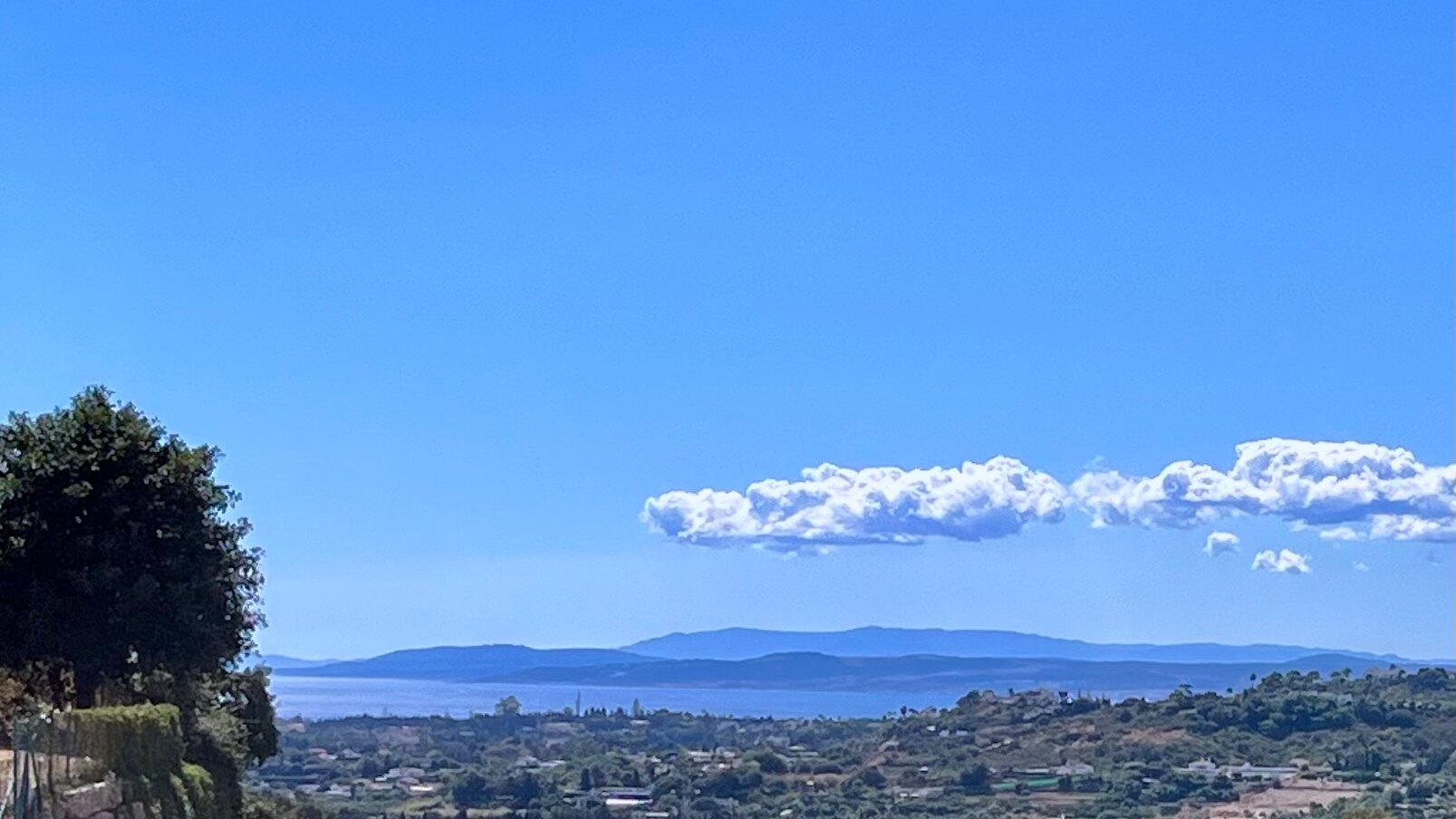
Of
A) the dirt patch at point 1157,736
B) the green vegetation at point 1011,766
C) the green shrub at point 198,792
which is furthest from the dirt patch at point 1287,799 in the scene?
the green shrub at point 198,792

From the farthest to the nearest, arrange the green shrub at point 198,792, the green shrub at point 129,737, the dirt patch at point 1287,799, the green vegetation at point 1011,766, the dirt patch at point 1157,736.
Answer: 1. the dirt patch at point 1157,736
2. the green vegetation at point 1011,766
3. the dirt patch at point 1287,799
4. the green shrub at point 198,792
5. the green shrub at point 129,737

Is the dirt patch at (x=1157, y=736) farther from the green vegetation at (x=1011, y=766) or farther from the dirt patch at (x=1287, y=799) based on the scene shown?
the dirt patch at (x=1287, y=799)

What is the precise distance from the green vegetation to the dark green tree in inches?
1254

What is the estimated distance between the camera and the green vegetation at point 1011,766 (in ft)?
212

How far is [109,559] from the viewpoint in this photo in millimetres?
20969

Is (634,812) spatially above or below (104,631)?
below

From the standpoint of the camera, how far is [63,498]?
2125cm

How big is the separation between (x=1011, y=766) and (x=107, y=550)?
209ft

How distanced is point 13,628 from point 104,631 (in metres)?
0.93

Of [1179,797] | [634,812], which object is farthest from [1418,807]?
[634,812]

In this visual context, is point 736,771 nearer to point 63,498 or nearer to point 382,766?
point 382,766

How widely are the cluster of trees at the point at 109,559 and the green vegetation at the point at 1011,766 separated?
104 feet

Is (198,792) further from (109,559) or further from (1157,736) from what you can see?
(1157,736)

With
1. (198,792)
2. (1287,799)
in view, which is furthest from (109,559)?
(1287,799)
